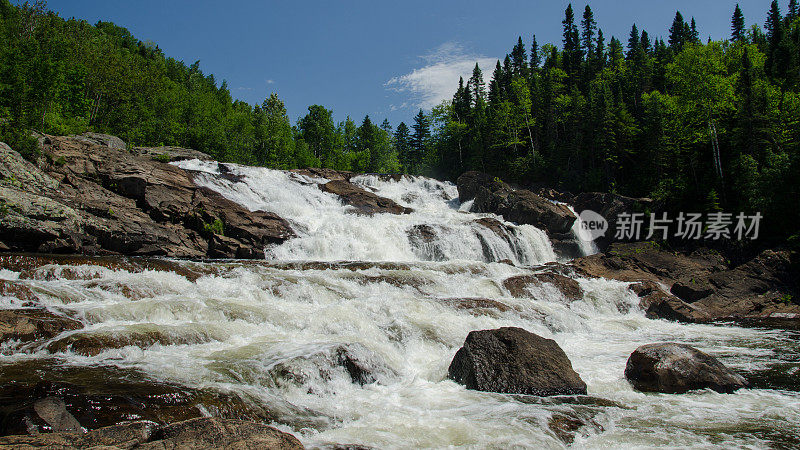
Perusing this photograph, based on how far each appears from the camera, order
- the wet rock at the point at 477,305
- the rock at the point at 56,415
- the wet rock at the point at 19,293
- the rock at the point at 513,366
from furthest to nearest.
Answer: the wet rock at the point at 477,305 < the wet rock at the point at 19,293 < the rock at the point at 513,366 < the rock at the point at 56,415

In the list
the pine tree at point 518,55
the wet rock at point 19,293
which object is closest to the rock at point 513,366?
the wet rock at point 19,293

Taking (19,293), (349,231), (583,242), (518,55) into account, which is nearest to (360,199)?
(349,231)

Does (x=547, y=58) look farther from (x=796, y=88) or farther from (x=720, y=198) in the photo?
(x=720, y=198)

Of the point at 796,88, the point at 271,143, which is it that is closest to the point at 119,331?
Result: the point at 271,143

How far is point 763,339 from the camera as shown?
13.6 metres

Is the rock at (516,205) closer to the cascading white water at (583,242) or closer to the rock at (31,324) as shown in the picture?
the cascading white water at (583,242)

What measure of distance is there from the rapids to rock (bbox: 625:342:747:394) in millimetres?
237

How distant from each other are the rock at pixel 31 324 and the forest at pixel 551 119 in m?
13.8

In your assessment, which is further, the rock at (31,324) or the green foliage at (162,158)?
the green foliage at (162,158)

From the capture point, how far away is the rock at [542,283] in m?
16.6

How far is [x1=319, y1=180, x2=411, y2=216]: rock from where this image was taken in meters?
30.4

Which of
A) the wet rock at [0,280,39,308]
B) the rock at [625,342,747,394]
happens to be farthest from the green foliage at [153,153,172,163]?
the rock at [625,342,747,394]

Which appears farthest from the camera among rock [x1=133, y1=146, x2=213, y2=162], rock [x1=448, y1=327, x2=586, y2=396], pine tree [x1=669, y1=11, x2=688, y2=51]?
pine tree [x1=669, y1=11, x2=688, y2=51]

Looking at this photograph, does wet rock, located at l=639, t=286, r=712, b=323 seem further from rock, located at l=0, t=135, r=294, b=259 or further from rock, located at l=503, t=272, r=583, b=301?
rock, located at l=0, t=135, r=294, b=259
